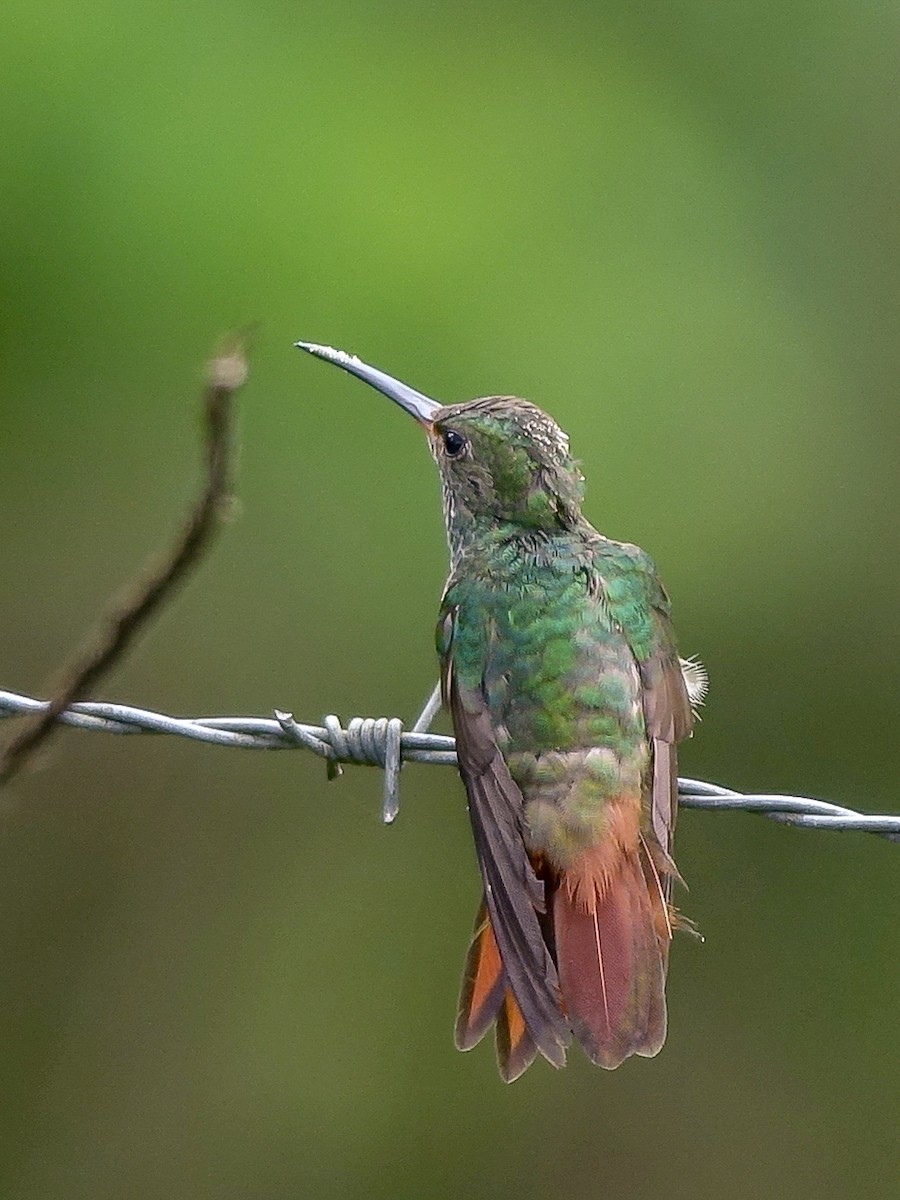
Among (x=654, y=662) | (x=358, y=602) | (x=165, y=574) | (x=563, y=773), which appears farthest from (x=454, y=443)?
(x=165, y=574)

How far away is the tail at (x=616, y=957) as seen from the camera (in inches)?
134

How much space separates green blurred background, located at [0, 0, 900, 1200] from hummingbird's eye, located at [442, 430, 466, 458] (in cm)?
177

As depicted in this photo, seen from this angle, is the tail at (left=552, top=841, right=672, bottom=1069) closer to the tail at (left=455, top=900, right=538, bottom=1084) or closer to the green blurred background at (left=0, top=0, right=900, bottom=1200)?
the tail at (left=455, top=900, right=538, bottom=1084)

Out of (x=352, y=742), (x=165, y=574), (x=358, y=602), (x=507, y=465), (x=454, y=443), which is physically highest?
(x=358, y=602)

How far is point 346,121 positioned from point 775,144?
199cm

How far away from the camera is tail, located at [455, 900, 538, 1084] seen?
354cm

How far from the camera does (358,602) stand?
6.79 meters

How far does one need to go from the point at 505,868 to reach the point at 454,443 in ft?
4.89

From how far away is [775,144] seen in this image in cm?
775

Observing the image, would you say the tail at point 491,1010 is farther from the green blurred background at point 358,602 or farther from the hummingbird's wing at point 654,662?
the green blurred background at point 358,602

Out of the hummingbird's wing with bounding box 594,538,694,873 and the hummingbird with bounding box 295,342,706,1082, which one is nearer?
the hummingbird with bounding box 295,342,706,1082

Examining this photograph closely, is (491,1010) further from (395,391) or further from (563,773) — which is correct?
(395,391)

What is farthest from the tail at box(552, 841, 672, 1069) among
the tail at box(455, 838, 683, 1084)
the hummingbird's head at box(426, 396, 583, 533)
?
the hummingbird's head at box(426, 396, 583, 533)

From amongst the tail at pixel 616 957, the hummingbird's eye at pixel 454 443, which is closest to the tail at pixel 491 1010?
the tail at pixel 616 957
